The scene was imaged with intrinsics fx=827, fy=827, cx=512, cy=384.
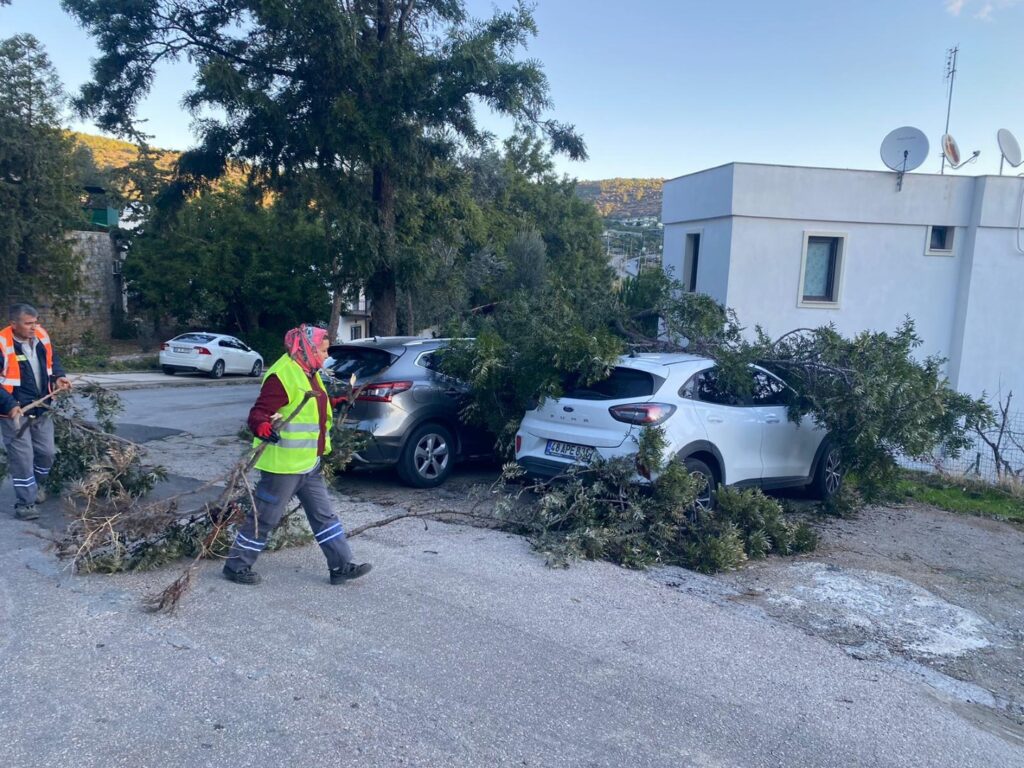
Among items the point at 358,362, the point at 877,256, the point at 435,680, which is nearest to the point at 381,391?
the point at 358,362

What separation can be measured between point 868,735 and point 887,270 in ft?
44.0

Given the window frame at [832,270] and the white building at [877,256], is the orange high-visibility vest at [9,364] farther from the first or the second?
the window frame at [832,270]

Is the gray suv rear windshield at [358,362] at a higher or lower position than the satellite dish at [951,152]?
lower

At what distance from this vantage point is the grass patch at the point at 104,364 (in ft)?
81.6

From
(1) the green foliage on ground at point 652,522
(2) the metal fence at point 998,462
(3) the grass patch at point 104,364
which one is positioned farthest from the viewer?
(3) the grass patch at point 104,364

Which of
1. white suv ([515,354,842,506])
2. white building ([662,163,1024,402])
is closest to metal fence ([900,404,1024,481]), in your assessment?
white building ([662,163,1024,402])

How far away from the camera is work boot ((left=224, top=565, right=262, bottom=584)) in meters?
5.41

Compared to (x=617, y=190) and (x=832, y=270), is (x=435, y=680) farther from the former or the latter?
(x=617, y=190)

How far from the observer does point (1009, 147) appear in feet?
51.3

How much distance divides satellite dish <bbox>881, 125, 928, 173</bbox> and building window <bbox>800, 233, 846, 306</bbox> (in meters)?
1.57

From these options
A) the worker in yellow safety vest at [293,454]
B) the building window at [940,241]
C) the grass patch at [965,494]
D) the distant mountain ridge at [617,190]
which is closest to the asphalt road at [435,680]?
the worker in yellow safety vest at [293,454]

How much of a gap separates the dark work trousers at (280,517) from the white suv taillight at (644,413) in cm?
269

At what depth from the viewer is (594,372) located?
24.5 feet

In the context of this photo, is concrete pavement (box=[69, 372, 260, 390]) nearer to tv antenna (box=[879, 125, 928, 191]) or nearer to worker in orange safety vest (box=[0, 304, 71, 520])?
worker in orange safety vest (box=[0, 304, 71, 520])
